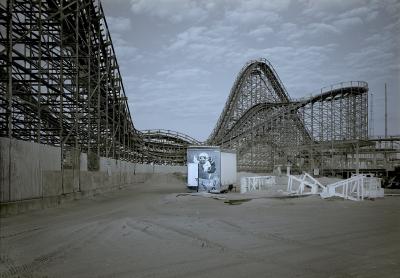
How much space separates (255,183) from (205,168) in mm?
2629

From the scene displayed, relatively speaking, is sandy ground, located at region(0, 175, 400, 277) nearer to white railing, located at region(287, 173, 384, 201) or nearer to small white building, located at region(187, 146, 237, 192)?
white railing, located at region(287, 173, 384, 201)

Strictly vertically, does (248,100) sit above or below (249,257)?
above

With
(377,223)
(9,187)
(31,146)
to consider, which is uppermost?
(31,146)

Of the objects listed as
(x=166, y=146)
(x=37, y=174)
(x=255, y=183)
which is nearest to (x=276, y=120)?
(x=166, y=146)

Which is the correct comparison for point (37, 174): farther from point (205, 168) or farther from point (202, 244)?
point (205, 168)

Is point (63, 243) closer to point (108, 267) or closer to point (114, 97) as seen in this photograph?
point (108, 267)

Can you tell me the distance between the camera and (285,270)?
16.9 ft

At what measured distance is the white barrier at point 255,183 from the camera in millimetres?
20266

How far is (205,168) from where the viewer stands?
20.2m

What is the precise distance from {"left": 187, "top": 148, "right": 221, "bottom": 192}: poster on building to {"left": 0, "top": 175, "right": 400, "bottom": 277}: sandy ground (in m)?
8.39

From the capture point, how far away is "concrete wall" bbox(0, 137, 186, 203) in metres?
10.2

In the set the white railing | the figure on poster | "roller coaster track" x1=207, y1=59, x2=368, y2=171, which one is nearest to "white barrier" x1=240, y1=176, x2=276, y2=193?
the figure on poster

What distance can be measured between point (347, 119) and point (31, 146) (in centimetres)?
3454

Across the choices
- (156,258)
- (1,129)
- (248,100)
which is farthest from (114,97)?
(156,258)
